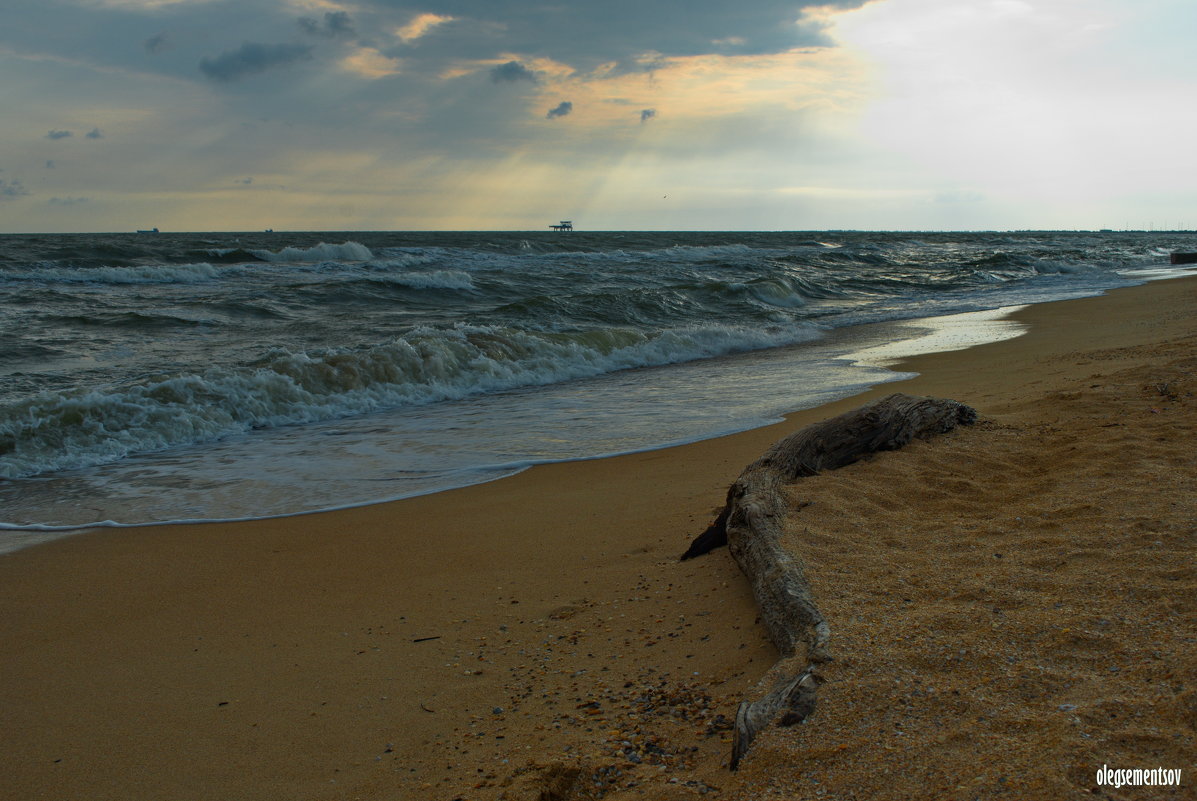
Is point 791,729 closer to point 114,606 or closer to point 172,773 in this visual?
point 172,773

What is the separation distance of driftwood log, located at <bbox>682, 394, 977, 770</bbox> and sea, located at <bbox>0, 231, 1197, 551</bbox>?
1.89 meters

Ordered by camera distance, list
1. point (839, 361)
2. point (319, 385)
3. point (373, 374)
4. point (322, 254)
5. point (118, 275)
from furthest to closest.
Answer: point (322, 254), point (118, 275), point (839, 361), point (373, 374), point (319, 385)

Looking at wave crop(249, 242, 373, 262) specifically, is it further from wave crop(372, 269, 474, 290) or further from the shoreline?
the shoreline

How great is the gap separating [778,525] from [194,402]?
6.57 m

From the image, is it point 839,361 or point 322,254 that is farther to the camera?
point 322,254

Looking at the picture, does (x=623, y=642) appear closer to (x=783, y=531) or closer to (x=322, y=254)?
(x=783, y=531)

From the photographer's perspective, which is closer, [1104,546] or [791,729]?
[791,729]

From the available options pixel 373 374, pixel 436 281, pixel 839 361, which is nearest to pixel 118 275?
pixel 436 281

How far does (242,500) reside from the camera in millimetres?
5152

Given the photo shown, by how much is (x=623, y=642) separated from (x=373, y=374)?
7.32m

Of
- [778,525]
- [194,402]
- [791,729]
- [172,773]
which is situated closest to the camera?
[791,729]

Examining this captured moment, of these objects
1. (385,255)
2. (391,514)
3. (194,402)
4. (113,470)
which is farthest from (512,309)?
(385,255)

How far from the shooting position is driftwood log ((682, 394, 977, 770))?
6.73 ft

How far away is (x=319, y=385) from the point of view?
883 centimetres
